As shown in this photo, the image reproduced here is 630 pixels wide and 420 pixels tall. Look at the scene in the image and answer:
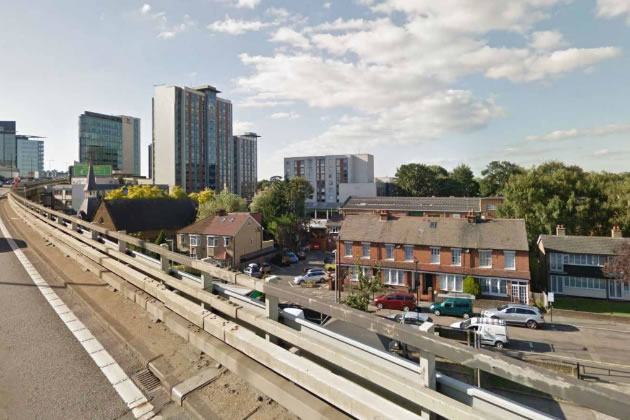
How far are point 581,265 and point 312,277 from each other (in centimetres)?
2572

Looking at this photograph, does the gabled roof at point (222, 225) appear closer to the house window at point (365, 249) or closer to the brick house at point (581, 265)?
the house window at point (365, 249)

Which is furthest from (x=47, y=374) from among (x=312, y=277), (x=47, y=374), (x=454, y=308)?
(x=312, y=277)

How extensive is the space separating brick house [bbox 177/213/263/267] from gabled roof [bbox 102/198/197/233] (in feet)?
30.2

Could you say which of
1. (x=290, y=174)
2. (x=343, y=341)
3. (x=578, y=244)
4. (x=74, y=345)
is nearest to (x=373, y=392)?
(x=343, y=341)

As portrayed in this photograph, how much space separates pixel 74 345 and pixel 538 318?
29.6 meters

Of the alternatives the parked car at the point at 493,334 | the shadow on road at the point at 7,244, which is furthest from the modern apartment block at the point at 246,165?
the shadow on road at the point at 7,244

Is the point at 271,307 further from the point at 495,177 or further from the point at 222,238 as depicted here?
the point at 495,177

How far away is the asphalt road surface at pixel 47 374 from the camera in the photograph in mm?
3535

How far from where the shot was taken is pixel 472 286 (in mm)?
31438

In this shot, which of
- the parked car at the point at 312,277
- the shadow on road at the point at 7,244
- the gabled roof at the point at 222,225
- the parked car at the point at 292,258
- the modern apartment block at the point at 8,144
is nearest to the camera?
the shadow on road at the point at 7,244

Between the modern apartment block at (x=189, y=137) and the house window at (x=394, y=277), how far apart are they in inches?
3411

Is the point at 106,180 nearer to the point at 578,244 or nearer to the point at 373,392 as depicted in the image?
the point at 578,244

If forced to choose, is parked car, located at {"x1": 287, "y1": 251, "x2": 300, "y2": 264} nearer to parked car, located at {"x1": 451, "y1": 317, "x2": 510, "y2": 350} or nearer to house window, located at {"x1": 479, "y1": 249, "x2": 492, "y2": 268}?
house window, located at {"x1": 479, "y1": 249, "x2": 492, "y2": 268}

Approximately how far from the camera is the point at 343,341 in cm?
324
